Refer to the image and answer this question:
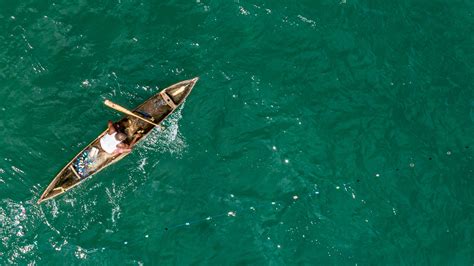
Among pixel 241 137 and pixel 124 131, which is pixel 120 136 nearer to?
pixel 124 131

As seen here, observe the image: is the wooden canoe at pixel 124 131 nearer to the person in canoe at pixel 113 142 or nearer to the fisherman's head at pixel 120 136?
the person in canoe at pixel 113 142

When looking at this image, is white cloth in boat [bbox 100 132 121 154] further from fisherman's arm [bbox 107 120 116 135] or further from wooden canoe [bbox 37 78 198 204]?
wooden canoe [bbox 37 78 198 204]

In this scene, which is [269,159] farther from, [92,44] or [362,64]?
[92,44]

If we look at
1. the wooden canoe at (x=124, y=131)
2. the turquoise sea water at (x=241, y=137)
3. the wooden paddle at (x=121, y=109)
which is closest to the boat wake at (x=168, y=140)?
the turquoise sea water at (x=241, y=137)

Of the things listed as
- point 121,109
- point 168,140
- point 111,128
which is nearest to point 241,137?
point 168,140

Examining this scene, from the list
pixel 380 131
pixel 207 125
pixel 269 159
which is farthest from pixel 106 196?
pixel 380 131

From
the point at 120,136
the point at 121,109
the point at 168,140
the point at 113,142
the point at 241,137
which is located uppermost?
the point at 121,109
